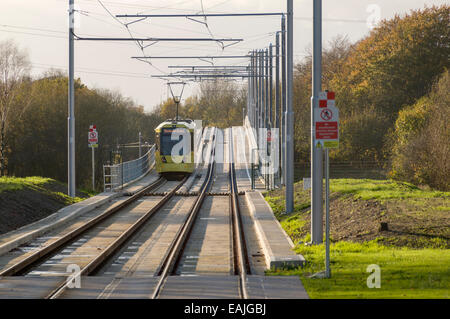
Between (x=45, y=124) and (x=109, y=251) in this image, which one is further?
(x=45, y=124)

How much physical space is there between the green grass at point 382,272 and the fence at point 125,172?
1945cm

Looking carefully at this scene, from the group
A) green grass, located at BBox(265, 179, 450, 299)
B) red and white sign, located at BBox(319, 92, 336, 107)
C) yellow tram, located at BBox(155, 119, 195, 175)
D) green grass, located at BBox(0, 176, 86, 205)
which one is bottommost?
green grass, located at BBox(265, 179, 450, 299)

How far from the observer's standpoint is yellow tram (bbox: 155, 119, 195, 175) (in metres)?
41.4

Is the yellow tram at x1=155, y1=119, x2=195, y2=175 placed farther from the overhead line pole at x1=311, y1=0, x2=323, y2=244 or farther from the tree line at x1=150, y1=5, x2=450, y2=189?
the overhead line pole at x1=311, y1=0, x2=323, y2=244

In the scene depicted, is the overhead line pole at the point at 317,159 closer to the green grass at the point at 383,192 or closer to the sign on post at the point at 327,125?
the sign on post at the point at 327,125

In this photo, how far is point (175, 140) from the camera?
41.7 m

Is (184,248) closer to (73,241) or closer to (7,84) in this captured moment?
(73,241)

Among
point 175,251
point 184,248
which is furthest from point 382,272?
point 184,248

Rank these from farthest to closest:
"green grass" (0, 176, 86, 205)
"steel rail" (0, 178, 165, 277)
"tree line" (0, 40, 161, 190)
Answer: "tree line" (0, 40, 161, 190)
"green grass" (0, 176, 86, 205)
"steel rail" (0, 178, 165, 277)

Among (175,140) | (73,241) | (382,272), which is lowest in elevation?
(73,241)

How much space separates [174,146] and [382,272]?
3086cm

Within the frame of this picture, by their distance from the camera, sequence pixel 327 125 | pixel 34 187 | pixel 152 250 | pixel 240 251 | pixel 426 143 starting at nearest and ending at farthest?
1. pixel 327 125
2. pixel 240 251
3. pixel 152 250
4. pixel 34 187
5. pixel 426 143

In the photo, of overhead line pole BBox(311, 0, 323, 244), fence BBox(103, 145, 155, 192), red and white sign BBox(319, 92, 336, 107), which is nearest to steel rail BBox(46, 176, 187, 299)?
overhead line pole BBox(311, 0, 323, 244)

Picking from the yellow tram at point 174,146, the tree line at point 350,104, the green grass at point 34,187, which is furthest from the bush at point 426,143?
the green grass at point 34,187
